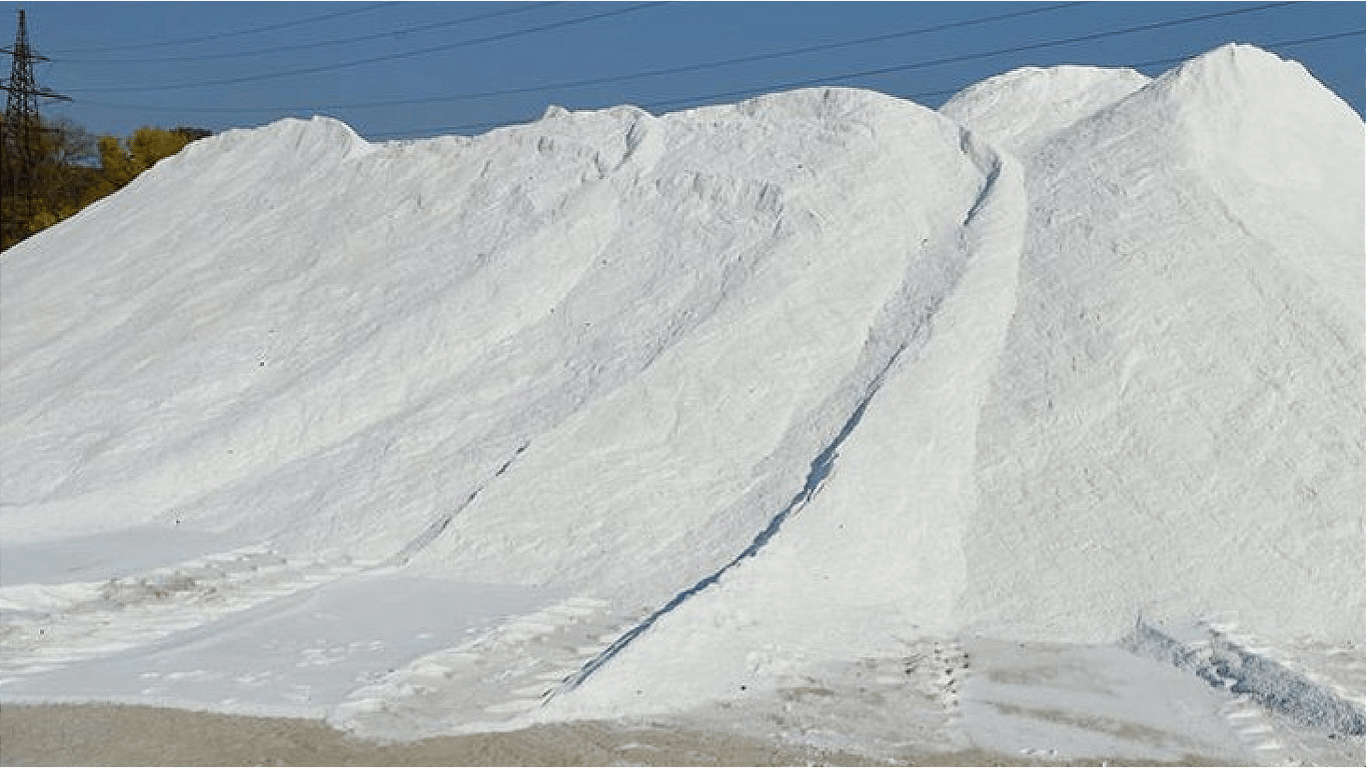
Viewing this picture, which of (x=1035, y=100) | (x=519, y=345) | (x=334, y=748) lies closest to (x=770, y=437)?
(x=519, y=345)

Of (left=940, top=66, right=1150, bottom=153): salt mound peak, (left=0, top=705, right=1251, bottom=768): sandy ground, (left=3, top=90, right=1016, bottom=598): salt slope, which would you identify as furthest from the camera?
(left=940, top=66, right=1150, bottom=153): salt mound peak

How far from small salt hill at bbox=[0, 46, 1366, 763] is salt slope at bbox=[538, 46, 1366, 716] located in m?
0.04

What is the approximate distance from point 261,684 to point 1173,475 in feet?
23.3

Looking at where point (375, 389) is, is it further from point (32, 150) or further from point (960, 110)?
point (32, 150)

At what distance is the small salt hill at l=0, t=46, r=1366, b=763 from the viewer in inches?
312

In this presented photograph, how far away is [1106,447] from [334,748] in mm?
6819

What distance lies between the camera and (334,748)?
259 inches

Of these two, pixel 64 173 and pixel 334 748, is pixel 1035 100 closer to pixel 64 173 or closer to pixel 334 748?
pixel 334 748

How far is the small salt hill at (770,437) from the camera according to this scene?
792 centimetres

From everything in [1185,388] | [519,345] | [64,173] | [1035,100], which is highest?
[64,173]

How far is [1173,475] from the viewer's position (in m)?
10.0

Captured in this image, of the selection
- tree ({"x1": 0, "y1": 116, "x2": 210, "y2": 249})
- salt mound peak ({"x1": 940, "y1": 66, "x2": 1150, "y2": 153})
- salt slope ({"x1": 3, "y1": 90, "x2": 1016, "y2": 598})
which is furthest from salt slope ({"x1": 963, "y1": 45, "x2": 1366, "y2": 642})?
tree ({"x1": 0, "y1": 116, "x2": 210, "y2": 249})

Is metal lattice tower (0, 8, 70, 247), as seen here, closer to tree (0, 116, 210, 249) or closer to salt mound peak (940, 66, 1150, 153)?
tree (0, 116, 210, 249)

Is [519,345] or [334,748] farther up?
[519,345]
